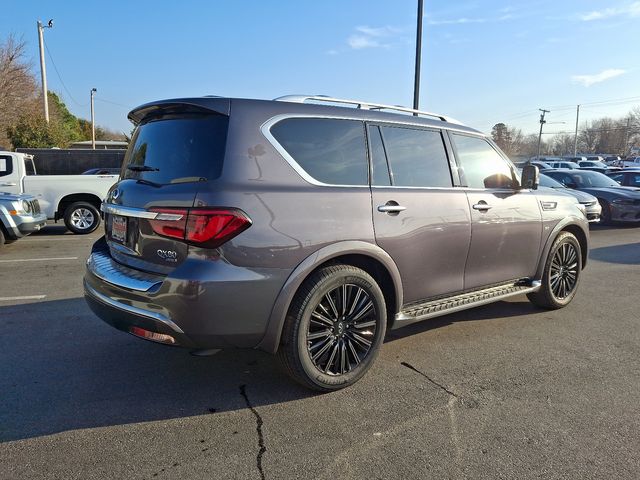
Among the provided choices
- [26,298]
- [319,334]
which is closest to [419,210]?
[319,334]

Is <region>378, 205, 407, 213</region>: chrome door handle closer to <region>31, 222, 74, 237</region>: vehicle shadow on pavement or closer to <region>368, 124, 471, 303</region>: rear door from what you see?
<region>368, 124, 471, 303</region>: rear door

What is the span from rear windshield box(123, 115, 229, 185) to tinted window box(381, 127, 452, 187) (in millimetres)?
1376

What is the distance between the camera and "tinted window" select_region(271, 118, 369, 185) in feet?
10.7

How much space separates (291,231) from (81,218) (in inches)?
403

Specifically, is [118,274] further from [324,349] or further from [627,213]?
[627,213]

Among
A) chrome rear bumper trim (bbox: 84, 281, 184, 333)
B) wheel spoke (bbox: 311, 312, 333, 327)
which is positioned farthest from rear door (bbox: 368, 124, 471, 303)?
chrome rear bumper trim (bbox: 84, 281, 184, 333)

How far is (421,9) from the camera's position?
44.0ft

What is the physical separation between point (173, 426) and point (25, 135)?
31.7m

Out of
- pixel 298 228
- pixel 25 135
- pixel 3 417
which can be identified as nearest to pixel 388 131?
pixel 298 228

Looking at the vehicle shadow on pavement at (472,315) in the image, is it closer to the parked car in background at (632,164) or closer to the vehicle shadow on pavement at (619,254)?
the vehicle shadow on pavement at (619,254)

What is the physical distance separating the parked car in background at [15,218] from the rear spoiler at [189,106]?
6.74m

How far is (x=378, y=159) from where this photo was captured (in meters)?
3.71

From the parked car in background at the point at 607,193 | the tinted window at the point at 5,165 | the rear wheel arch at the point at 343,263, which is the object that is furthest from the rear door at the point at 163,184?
the parked car in background at the point at 607,193

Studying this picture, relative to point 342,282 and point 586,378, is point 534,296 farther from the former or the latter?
point 342,282
